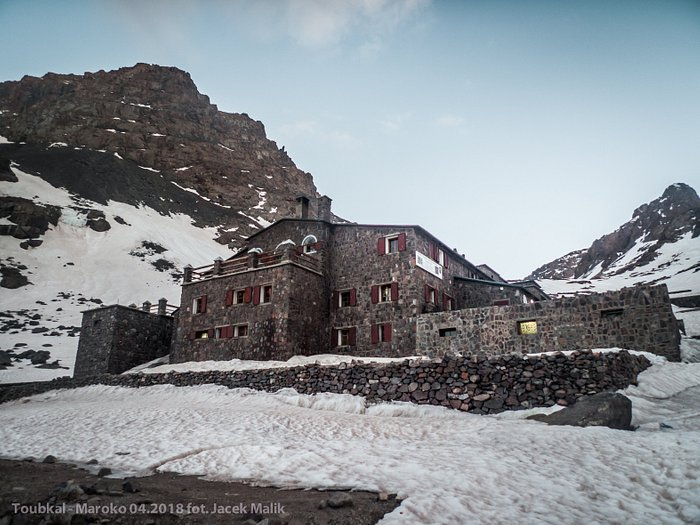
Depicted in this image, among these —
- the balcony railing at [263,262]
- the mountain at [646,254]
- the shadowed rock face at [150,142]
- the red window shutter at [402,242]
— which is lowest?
the balcony railing at [263,262]

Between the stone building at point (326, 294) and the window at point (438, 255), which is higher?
the window at point (438, 255)

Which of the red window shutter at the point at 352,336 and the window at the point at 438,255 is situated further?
the window at the point at 438,255

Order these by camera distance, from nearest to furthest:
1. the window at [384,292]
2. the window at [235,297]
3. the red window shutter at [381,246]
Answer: the window at [384,292] < the red window shutter at [381,246] < the window at [235,297]

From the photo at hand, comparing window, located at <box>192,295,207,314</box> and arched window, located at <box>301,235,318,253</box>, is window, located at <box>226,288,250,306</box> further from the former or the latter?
arched window, located at <box>301,235,318,253</box>

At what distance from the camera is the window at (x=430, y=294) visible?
2732 centimetres

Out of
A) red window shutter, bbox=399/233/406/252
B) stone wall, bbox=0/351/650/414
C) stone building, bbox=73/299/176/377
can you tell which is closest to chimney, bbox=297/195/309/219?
red window shutter, bbox=399/233/406/252

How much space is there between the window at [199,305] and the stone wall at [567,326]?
17313mm

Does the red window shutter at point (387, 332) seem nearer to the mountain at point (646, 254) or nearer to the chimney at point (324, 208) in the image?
the chimney at point (324, 208)

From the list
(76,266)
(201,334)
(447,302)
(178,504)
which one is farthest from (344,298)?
(76,266)

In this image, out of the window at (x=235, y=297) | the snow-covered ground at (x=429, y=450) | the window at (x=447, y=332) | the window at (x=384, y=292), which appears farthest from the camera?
the window at (x=235, y=297)

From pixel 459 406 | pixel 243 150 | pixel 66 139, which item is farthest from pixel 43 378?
pixel 243 150

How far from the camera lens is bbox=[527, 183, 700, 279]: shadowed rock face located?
308 ft

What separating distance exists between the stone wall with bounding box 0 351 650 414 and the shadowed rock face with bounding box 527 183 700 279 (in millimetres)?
91963

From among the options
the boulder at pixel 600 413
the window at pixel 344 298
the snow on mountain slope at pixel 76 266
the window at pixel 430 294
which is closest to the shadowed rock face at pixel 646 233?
the window at pixel 430 294
